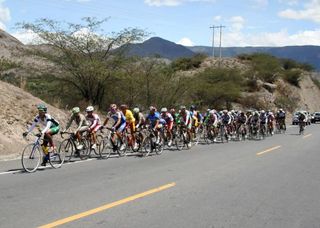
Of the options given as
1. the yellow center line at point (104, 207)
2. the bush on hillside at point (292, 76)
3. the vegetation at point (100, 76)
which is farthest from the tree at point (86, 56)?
the bush on hillside at point (292, 76)

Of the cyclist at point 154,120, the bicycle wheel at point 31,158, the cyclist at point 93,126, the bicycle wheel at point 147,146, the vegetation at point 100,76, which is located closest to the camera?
the bicycle wheel at point 31,158

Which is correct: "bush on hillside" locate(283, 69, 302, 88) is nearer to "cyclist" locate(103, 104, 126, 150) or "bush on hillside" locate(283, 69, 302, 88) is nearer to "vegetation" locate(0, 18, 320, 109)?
"vegetation" locate(0, 18, 320, 109)

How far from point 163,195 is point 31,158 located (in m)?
4.74

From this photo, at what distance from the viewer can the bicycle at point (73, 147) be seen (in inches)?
587

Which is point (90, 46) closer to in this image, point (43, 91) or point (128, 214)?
point (43, 91)

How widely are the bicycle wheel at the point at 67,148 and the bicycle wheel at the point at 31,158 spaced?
153cm

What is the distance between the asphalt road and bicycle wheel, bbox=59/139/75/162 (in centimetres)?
74

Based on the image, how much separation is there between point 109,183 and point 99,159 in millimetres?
5210

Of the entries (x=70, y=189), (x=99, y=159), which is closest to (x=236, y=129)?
(x=99, y=159)

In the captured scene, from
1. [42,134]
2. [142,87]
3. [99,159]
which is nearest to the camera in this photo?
[42,134]

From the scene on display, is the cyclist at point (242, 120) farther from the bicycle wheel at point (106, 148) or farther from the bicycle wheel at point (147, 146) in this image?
the bicycle wheel at point (106, 148)

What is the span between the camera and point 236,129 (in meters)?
28.0

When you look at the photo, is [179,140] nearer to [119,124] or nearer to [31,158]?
[119,124]

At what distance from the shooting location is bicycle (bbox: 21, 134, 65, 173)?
12.5 metres
